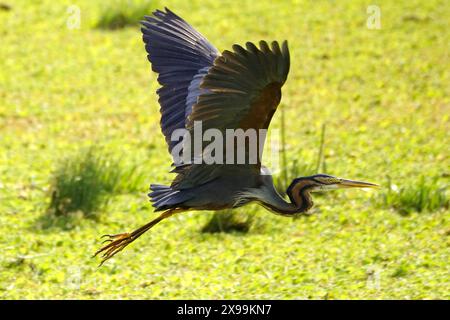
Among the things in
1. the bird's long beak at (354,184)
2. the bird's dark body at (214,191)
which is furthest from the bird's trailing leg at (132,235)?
the bird's long beak at (354,184)

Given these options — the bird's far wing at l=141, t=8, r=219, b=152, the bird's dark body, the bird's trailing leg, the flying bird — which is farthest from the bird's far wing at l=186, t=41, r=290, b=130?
the bird's trailing leg

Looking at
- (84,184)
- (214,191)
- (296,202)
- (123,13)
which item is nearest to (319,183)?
(296,202)

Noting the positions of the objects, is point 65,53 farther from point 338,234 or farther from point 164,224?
point 338,234

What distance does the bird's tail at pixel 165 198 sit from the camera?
567 centimetres

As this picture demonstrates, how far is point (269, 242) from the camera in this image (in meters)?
7.45

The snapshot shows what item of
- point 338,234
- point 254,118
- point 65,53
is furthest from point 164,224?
point 65,53

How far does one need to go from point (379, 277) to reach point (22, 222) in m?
2.74

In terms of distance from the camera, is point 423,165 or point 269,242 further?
point 423,165

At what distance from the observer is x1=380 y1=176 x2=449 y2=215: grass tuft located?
7.73m

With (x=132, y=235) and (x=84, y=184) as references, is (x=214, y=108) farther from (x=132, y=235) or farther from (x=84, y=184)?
(x=84, y=184)
